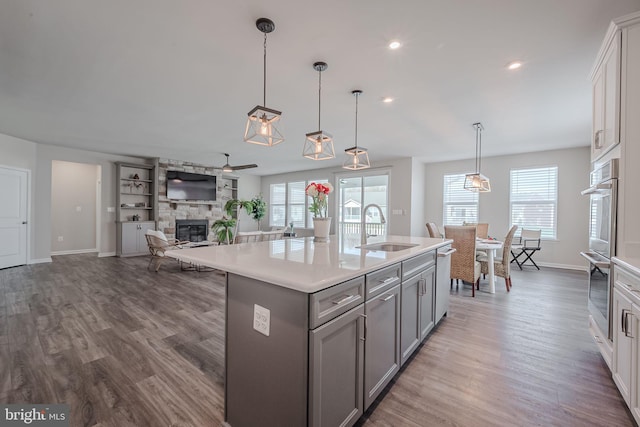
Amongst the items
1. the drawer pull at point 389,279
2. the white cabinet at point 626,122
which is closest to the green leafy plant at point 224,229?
the drawer pull at point 389,279

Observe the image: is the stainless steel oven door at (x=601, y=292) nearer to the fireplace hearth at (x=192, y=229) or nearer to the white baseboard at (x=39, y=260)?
the fireplace hearth at (x=192, y=229)

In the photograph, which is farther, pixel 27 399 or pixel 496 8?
pixel 496 8

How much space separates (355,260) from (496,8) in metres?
1.98

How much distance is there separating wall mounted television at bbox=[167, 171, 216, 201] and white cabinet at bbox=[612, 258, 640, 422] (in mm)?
8325

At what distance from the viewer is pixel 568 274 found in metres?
5.20

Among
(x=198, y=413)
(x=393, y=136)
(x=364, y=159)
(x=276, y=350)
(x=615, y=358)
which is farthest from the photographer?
(x=393, y=136)

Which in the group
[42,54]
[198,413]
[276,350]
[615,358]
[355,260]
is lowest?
[198,413]

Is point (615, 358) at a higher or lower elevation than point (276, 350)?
lower

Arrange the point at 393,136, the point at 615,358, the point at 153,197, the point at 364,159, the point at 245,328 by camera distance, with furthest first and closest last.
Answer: the point at 153,197 < the point at 393,136 < the point at 364,159 < the point at 615,358 < the point at 245,328

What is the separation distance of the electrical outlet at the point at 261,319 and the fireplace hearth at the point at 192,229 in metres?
7.40

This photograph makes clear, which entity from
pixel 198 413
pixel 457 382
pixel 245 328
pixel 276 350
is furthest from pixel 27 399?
pixel 457 382

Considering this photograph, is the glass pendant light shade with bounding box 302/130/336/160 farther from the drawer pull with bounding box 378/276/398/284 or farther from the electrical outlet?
the electrical outlet

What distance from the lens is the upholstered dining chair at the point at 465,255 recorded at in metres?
3.72

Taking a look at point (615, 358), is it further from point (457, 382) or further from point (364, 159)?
point (364, 159)
